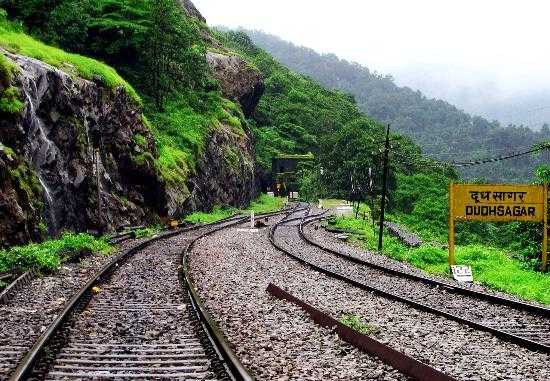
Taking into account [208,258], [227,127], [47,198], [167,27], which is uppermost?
[167,27]

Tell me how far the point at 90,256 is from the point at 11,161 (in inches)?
172

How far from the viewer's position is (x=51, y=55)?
93.8 feet

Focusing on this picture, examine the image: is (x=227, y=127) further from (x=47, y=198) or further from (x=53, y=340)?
(x=53, y=340)

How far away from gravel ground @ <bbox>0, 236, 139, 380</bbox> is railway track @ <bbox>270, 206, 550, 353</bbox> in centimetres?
662

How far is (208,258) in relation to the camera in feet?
63.4

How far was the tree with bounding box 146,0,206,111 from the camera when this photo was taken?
152 feet

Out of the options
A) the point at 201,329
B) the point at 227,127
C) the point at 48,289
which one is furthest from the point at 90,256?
the point at 227,127

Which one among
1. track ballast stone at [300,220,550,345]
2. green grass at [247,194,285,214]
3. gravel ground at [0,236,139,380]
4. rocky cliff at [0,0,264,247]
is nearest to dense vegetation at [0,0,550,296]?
green grass at [247,194,285,214]

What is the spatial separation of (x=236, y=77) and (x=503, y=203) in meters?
57.0

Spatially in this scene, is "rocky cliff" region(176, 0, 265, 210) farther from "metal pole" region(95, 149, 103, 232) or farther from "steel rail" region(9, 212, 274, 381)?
"steel rail" region(9, 212, 274, 381)

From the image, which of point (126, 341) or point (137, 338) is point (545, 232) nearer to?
point (137, 338)

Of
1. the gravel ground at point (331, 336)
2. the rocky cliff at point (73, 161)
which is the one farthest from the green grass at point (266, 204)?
the gravel ground at point (331, 336)

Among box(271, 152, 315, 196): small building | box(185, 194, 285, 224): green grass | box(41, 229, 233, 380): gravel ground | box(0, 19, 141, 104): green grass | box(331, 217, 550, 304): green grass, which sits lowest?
box(331, 217, 550, 304): green grass

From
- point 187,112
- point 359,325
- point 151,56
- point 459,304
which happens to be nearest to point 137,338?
point 359,325
